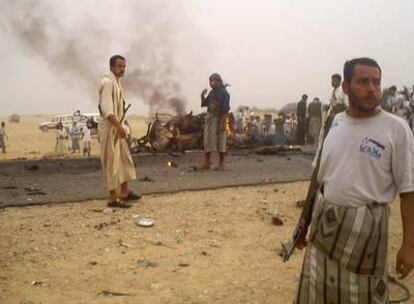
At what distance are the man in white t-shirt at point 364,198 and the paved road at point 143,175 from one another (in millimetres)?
5210

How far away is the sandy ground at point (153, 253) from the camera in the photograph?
4.47 meters

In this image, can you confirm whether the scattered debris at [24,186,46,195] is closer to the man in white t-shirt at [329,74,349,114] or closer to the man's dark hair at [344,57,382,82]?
the man in white t-shirt at [329,74,349,114]

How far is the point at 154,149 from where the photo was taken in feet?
44.8

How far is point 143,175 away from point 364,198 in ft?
24.3

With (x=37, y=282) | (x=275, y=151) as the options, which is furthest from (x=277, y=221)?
(x=275, y=151)

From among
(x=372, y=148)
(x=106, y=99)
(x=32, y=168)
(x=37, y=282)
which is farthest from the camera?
(x=32, y=168)

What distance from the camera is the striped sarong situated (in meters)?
2.75

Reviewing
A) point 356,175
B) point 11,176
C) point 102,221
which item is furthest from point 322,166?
point 11,176

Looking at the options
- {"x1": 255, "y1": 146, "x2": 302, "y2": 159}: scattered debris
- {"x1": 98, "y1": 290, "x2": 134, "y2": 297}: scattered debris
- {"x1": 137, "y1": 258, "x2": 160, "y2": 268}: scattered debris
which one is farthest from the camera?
{"x1": 255, "y1": 146, "x2": 302, "y2": 159}: scattered debris

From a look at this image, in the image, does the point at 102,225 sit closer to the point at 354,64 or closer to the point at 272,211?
the point at 272,211

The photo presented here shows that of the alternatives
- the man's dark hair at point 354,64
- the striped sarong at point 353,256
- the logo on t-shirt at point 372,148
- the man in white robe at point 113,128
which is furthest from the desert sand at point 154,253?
the man's dark hair at point 354,64

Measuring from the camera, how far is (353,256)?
2.77 metres

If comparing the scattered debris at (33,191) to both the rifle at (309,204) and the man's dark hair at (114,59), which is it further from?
the rifle at (309,204)

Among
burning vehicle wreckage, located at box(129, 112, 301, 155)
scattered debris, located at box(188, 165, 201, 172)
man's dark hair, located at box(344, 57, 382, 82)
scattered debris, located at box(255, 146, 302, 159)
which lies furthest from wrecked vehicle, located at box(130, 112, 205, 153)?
man's dark hair, located at box(344, 57, 382, 82)
